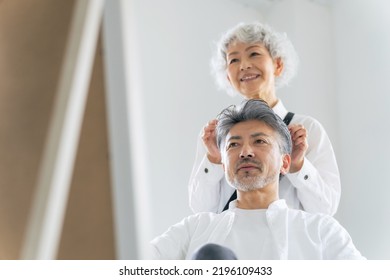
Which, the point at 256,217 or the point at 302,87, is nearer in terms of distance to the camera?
the point at 256,217

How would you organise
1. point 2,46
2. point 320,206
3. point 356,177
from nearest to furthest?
point 2,46, point 320,206, point 356,177

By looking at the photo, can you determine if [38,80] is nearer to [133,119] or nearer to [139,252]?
[133,119]

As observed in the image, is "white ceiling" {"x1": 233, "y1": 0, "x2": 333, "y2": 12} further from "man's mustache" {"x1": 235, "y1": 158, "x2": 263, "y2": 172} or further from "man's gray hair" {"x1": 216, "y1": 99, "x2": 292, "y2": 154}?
"man's mustache" {"x1": 235, "y1": 158, "x2": 263, "y2": 172}

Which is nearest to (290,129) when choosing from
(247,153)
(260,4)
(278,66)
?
(247,153)

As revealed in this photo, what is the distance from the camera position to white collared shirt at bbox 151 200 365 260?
1379 mm

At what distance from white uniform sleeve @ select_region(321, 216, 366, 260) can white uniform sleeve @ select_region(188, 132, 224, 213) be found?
33 cm

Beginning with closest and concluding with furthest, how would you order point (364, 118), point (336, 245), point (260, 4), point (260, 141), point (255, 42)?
point (336, 245) → point (260, 141) → point (255, 42) → point (364, 118) → point (260, 4)

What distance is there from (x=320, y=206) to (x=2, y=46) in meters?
0.87

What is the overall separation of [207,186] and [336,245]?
0.40 meters

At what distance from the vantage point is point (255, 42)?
5.73ft

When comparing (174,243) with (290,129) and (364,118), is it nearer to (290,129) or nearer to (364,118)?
(290,129)

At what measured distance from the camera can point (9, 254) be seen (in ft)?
3.68

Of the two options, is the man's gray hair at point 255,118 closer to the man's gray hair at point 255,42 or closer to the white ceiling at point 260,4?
the man's gray hair at point 255,42
